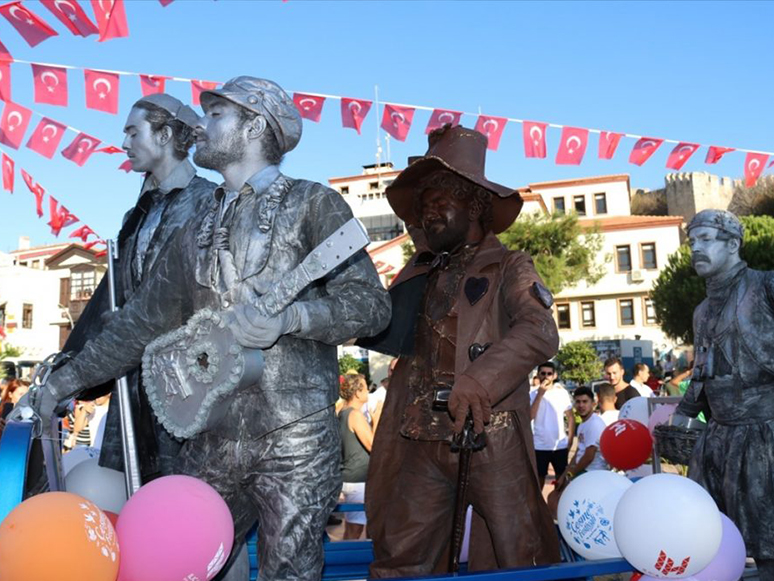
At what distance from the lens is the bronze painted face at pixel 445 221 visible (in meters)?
3.36

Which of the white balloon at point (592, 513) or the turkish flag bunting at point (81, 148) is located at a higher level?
the turkish flag bunting at point (81, 148)

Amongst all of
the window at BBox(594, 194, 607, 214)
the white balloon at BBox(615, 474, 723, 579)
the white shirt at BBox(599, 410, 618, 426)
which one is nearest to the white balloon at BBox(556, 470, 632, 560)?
the white balloon at BBox(615, 474, 723, 579)

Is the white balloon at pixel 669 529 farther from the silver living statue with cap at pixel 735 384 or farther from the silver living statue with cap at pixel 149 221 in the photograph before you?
the silver living statue with cap at pixel 149 221

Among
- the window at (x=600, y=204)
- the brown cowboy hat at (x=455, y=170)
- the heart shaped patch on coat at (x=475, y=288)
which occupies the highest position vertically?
the window at (x=600, y=204)

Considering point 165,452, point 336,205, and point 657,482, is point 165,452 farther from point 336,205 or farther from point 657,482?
point 657,482

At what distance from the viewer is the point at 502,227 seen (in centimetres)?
358

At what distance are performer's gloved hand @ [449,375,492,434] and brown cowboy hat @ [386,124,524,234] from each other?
874mm

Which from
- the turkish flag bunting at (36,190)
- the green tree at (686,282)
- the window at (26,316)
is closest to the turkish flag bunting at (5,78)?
the turkish flag bunting at (36,190)

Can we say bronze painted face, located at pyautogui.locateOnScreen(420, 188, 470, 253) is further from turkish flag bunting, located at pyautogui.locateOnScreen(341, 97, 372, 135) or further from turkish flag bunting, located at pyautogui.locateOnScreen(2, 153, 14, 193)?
turkish flag bunting, located at pyautogui.locateOnScreen(2, 153, 14, 193)

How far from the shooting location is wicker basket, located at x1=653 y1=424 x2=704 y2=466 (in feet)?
12.9

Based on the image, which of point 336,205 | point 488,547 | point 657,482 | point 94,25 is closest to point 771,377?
point 657,482

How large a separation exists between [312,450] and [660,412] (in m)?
3.36

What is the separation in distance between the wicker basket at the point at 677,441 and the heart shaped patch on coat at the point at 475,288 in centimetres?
147

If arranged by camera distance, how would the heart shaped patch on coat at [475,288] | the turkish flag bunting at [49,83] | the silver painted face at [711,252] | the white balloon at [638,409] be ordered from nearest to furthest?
the heart shaped patch on coat at [475,288]
the silver painted face at [711,252]
the white balloon at [638,409]
the turkish flag bunting at [49,83]
